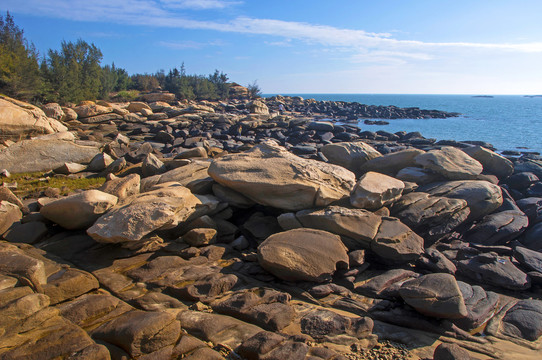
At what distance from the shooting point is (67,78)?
24.1 m

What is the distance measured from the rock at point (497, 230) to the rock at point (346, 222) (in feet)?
7.27

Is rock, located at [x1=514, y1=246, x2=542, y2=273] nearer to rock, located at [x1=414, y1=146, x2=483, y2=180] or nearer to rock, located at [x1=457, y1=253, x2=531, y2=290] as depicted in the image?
rock, located at [x1=457, y1=253, x2=531, y2=290]

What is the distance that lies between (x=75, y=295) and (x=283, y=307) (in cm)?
246

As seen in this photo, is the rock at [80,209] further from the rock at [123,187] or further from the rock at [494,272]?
the rock at [494,272]

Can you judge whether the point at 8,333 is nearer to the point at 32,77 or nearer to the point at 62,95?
the point at 32,77

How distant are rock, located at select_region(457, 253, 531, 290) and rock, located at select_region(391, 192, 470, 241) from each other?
944 mm

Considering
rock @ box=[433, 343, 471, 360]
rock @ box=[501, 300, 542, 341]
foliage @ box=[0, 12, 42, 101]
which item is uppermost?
foliage @ box=[0, 12, 42, 101]

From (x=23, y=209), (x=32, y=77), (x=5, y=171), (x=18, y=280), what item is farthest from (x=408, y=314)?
(x=32, y=77)

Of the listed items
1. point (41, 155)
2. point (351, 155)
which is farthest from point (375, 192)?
point (41, 155)

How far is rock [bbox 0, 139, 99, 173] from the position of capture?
10.1m

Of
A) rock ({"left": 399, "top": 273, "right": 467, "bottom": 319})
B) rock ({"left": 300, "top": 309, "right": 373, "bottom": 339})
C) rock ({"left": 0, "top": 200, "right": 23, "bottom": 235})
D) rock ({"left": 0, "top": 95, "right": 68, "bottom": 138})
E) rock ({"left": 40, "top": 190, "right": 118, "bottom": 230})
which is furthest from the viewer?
rock ({"left": 0, "top": 95, "right": 68, "bottom": 138})

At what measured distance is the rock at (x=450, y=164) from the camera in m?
8.28

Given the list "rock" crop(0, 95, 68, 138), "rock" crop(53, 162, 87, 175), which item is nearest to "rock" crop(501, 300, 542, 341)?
"rock" crop(53, 162, 87, 175)

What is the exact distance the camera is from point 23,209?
6492 mm
